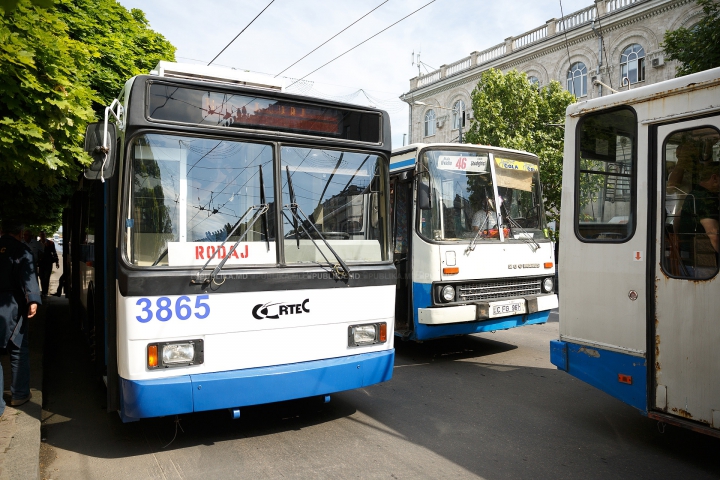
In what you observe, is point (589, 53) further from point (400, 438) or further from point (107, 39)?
point (400, 438)

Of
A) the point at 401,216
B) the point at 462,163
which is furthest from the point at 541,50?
the point at 401,216

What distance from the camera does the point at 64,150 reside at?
16.7ft

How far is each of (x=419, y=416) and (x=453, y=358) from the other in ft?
8.48

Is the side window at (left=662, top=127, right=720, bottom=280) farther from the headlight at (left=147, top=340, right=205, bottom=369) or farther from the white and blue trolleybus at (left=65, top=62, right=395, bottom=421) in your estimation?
the headlight at (left=147, top=340, right=205, bottom=369)

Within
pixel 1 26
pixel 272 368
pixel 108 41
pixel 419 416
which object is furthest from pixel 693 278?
pixel 108 41

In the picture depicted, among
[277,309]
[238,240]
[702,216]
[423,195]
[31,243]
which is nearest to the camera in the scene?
[702,216]

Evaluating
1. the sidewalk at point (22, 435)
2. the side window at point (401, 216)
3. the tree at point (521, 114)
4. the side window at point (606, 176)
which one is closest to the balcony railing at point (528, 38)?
the tree at point (521, 114)

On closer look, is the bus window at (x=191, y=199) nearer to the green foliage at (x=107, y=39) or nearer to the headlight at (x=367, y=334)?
the headlight at (x=367, y=334)

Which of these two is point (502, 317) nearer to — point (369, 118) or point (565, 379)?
point (565, 379)

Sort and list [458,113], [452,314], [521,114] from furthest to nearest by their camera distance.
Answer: [458,113]
[521,114]
[452,314]

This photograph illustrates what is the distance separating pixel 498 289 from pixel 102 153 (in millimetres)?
5308

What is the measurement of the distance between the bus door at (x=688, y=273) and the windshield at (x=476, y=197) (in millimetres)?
3251

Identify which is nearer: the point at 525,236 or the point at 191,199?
the point at 191,199

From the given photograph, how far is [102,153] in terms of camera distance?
4082 mm
